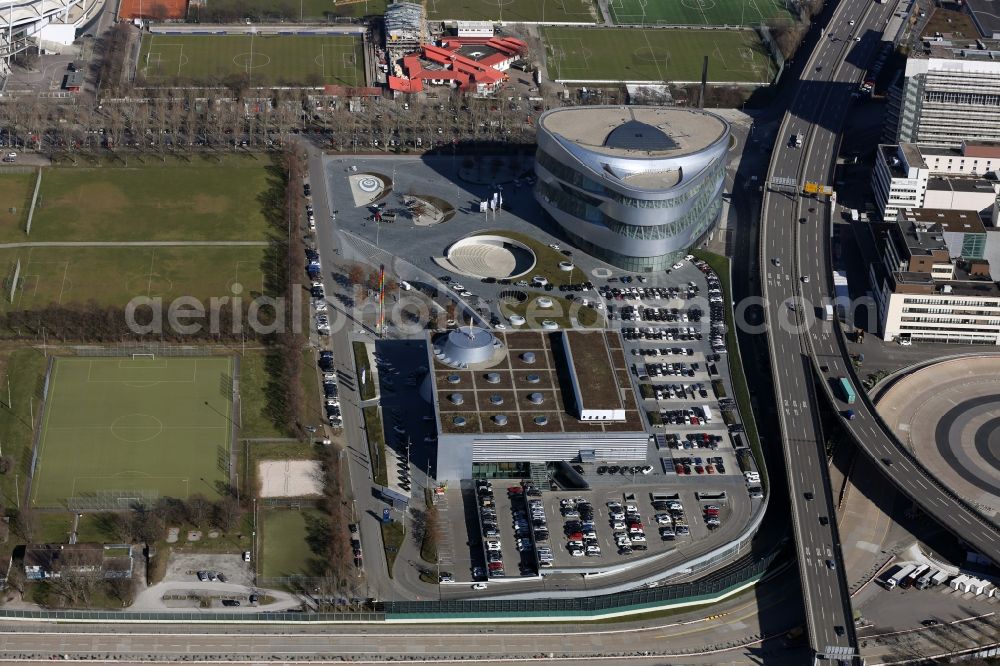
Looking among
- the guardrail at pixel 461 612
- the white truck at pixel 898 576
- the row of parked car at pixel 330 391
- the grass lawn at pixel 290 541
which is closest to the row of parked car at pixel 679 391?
the guardrail at pixel 461 612

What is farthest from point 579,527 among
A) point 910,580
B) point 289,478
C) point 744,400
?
point 910,580

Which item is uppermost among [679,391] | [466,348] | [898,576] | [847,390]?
[466,348]

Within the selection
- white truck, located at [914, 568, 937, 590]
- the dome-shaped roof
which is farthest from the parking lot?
white truck, located at [914, 568, 937, 590]

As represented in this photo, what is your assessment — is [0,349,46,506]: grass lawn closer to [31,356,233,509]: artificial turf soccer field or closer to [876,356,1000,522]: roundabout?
[31,356,233,509]: artificial turf soccer field

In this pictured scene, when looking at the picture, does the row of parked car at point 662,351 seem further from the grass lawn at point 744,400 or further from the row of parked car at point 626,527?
the row of parked car at point 626,527

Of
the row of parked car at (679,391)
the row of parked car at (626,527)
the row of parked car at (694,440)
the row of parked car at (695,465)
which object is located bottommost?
the row of parked car at (626,527)

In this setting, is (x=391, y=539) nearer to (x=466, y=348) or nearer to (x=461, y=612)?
(x=461, y=612)
